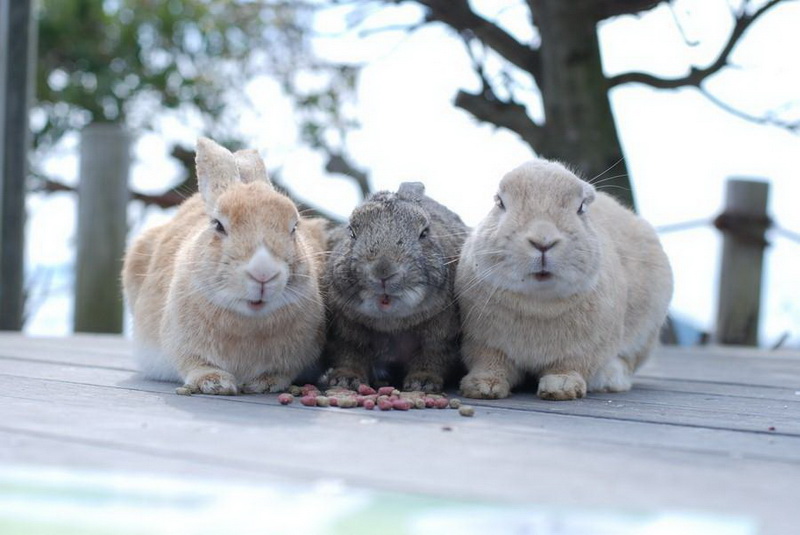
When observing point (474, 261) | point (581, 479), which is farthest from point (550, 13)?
point (581, 479)

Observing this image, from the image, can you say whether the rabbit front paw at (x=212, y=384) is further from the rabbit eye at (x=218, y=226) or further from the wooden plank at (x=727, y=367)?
the wooden plank at (x=727, y=367)

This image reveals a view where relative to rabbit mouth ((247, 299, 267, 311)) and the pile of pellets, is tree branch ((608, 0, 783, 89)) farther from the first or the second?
rabbit mouth ((247, 299, 267, 311))

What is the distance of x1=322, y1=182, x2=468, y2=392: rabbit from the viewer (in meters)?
3.36

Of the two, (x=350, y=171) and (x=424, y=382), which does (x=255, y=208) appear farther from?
(x=350, y=171)

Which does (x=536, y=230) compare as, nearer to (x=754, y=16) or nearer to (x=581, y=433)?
(x=581, y=433)

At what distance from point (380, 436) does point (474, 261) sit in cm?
116

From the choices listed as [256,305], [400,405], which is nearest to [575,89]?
[256,305]

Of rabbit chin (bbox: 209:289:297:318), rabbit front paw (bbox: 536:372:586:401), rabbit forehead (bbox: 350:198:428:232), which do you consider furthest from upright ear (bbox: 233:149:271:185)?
rabbit front paw (bbox: 536:372:586:401)

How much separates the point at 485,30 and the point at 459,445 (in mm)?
4549

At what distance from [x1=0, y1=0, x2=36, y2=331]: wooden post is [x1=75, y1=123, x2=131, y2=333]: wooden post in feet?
1.75

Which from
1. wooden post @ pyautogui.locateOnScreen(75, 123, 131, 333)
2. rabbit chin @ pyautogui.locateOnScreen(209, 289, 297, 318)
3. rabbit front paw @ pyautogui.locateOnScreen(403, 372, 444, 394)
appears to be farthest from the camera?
wooden post @ pyautogui.locateOnScreen(75, 123, 131, 333)

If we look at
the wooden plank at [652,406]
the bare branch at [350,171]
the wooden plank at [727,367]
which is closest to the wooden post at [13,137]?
the bare branch at [350,171]

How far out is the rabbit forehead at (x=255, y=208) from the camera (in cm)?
324

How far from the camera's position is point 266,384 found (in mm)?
3463
